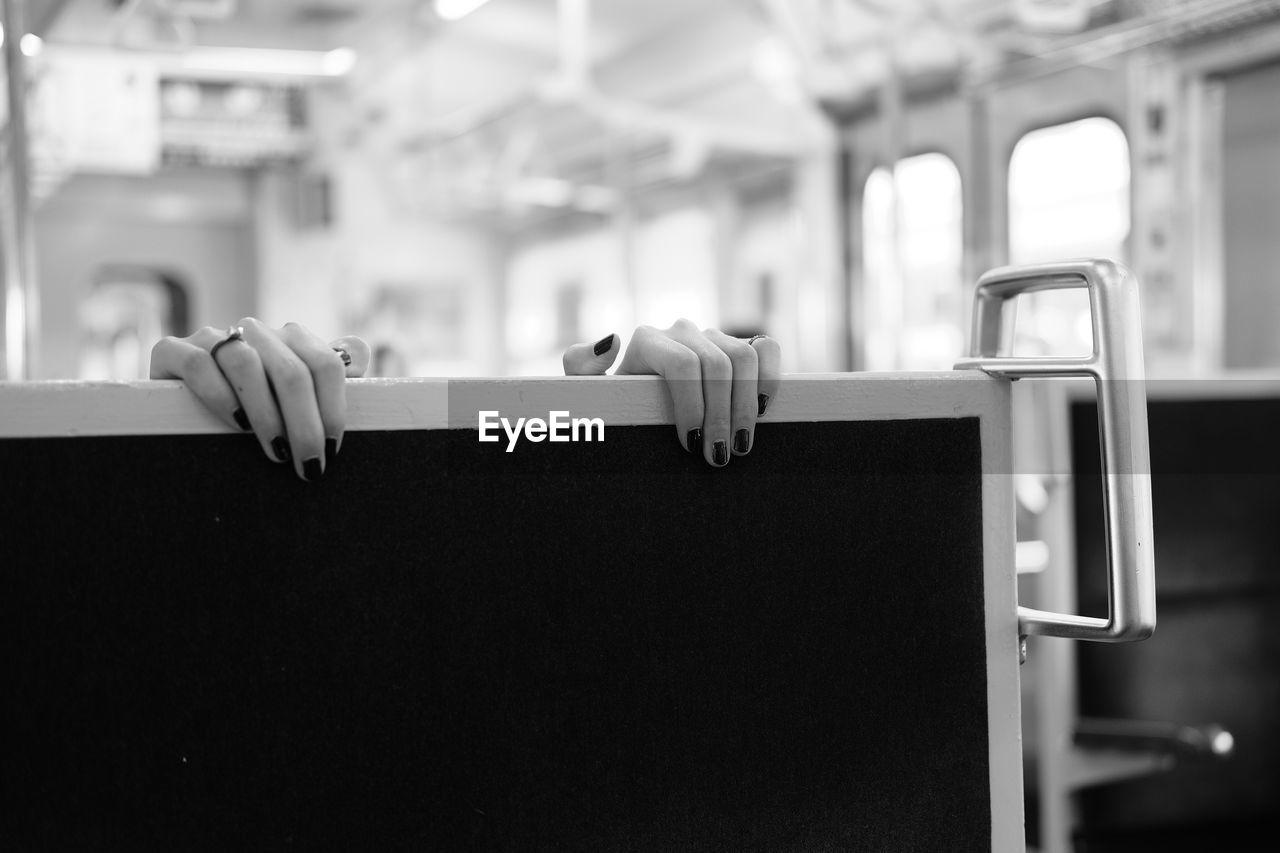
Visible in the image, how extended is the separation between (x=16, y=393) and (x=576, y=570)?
0.40 m

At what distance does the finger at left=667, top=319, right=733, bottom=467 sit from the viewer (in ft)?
2.83

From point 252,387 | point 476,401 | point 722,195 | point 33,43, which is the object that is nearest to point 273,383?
point 252,387

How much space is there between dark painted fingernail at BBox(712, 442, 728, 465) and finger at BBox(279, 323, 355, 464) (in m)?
0.27

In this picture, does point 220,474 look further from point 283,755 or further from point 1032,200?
point 1032,200

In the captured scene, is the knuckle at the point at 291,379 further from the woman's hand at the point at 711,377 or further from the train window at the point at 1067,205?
the train window at the point at 1067,205

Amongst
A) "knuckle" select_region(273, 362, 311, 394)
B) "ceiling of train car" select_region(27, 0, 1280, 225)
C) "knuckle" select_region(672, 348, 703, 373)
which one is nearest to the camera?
"knuckle" select_region(273, 362, 311, 394)

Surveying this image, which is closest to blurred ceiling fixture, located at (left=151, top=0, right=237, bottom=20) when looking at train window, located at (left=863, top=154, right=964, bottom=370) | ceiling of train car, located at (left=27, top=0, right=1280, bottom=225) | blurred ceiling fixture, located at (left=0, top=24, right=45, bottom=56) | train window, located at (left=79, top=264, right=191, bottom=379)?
ceiling of train car, located at (left=27, top=0, right=1280, bottom=225)

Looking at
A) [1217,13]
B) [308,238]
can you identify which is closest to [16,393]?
[1217,13]

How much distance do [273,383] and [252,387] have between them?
0.01 metres

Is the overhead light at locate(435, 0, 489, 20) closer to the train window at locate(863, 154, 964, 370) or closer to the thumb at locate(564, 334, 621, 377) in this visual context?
the train window at locate(863, 154, 964, 370)

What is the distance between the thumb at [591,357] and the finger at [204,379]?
258mm

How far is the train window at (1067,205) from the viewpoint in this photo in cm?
416

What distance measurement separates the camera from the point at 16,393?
2.50 ft

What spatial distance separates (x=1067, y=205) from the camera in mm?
4363
